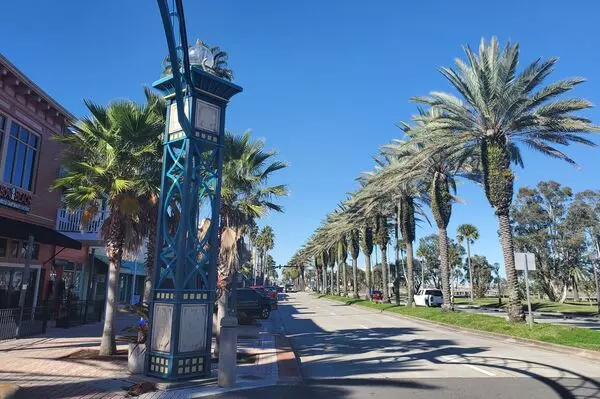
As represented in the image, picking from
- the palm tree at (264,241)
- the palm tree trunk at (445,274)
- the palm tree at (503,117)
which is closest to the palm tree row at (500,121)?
the palm tree at (503,117)

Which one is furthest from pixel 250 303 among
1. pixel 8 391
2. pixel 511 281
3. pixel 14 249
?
pixel 8 391

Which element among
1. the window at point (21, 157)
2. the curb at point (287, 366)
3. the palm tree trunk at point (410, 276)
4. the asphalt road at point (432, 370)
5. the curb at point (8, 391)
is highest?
the window at point (21, 157)

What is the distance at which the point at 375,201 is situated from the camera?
35.1m

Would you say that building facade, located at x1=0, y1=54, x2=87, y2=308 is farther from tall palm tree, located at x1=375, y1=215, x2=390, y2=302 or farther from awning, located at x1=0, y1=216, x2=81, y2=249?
tall palm tree, located at x1=375, y1=215, x2=390, y2=302

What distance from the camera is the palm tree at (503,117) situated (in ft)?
65.2

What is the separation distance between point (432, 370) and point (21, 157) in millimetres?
15931

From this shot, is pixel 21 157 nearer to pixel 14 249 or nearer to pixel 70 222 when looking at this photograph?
pixel 14 249

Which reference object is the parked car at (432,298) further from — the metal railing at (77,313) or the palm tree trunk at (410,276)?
the metal railing at (77,313)

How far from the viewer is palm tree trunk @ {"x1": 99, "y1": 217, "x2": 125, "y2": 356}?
1159 cm

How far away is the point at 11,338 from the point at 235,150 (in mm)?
8834

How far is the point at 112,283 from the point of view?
12039 mm

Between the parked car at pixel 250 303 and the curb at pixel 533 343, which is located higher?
the parked car at pixel 250 303

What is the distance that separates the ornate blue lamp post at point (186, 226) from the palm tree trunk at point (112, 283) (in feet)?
8.41

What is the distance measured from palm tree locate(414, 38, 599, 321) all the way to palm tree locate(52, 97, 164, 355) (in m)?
14.2
